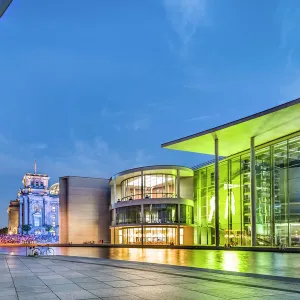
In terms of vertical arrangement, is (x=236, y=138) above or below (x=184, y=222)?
above

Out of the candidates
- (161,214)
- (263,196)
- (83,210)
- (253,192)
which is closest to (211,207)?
(161,214)

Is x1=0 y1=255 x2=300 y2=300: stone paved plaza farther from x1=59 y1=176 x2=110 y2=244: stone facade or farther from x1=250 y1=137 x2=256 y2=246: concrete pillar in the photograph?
x1=59 y1=176 x2=110 y2=244: stone facade

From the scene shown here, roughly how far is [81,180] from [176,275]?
199 feet

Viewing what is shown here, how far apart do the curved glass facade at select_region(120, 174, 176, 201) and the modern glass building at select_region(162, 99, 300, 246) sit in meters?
11.5

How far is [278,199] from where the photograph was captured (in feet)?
136

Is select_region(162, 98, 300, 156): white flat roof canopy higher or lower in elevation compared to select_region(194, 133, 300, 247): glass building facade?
higher

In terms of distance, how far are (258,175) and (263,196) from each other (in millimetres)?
2458

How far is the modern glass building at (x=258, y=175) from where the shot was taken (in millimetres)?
38844

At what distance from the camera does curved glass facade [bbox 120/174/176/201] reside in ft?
208

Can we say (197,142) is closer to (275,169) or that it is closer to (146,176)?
(275,169)

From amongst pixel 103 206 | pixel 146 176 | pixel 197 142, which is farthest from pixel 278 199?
pixel 103 206

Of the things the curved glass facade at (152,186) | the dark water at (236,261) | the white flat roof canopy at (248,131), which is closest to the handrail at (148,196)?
the curved glass facade at (152,186)

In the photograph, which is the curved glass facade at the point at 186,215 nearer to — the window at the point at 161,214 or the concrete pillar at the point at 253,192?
the window at the point at 161,214

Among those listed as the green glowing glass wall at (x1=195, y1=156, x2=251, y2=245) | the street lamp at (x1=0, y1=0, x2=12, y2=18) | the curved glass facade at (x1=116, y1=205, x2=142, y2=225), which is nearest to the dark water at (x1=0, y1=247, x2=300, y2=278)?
the street lamp at (x1=0, y1=0, x2=12, y2=18)
